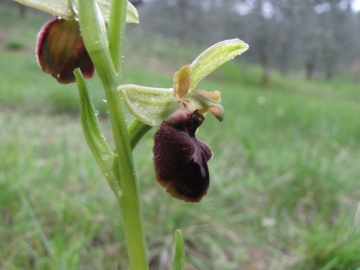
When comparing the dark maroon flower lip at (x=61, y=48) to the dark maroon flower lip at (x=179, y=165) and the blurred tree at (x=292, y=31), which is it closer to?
the dark maroon flower lip at (x=179, y=165)

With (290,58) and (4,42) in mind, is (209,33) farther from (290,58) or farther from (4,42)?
(4,42)

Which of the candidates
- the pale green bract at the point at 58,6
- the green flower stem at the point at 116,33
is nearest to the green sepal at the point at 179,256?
the green flower stem at the point at 116,33

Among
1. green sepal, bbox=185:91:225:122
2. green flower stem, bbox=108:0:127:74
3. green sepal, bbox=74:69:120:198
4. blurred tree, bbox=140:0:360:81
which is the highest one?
green flower stem, bbox=108:0:127:74

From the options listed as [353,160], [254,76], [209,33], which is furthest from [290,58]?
[353,160]

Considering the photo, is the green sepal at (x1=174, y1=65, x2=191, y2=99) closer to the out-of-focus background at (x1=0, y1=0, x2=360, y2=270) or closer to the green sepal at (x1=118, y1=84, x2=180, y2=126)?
the green sepal at (x1=118, y1=84, x2=180, y2=126)

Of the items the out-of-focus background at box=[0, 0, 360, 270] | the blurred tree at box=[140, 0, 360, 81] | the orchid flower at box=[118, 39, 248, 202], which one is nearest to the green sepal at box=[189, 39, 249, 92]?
the orchid flower at box=[118, 39, 248, 202]

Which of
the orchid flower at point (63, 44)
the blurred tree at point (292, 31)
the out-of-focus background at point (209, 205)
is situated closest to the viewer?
the orchid flower at point (63, 44)

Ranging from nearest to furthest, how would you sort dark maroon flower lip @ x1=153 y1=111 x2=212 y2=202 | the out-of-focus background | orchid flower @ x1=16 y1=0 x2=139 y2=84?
1. dark maroon flower lip @ x1=153 y1=111 x2=212 y2=202
2. orchid flower @ x1=16 y1=0 x2=139 y2=84
3. the out-of-focus background
